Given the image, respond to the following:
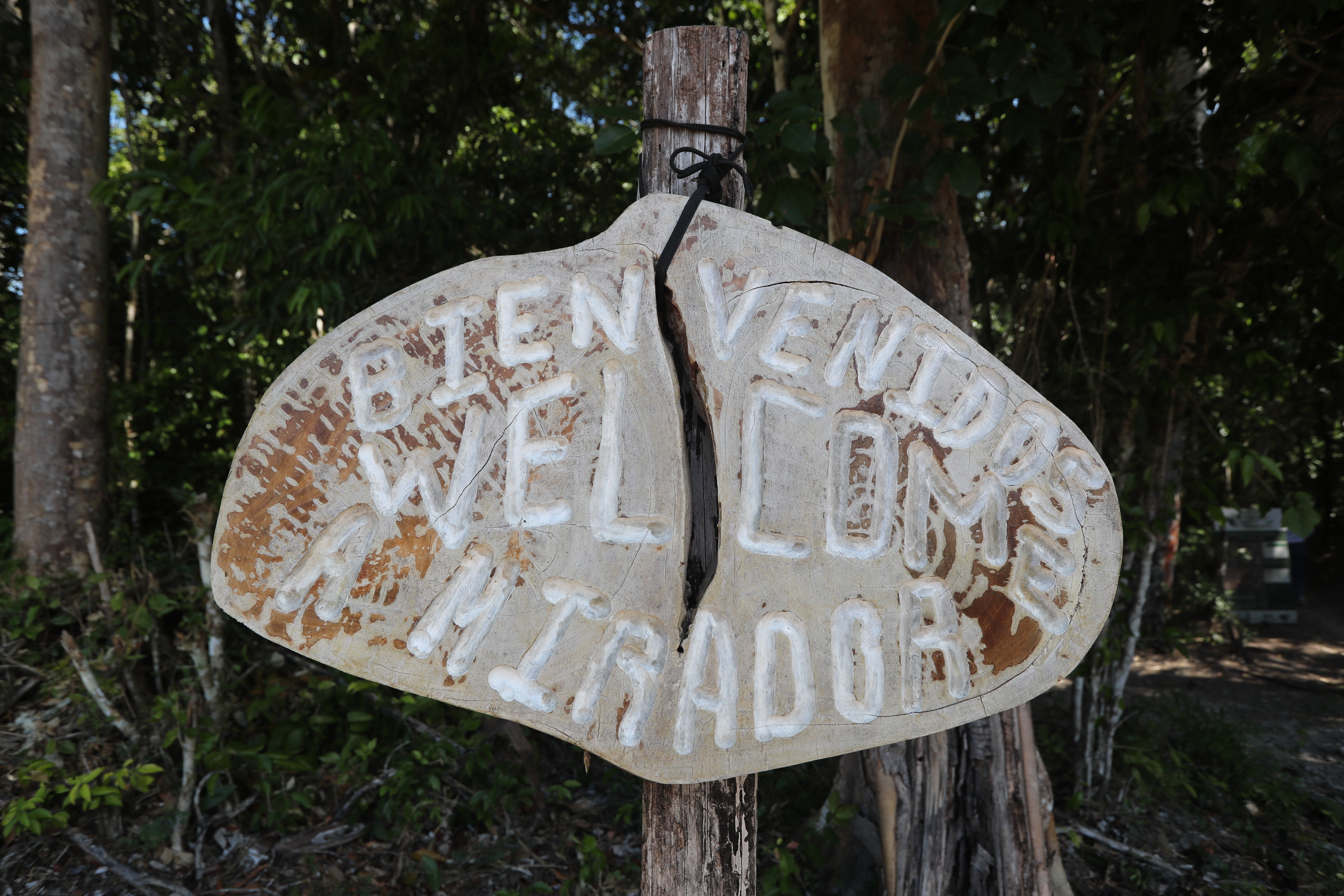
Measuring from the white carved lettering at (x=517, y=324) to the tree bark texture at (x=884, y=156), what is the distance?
1.21 meters

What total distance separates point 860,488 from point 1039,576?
233 mm

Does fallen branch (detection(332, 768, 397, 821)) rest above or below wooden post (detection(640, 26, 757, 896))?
below

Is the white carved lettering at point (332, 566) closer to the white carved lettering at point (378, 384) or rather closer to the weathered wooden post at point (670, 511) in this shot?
the weathered wooden post at point (670, 511)

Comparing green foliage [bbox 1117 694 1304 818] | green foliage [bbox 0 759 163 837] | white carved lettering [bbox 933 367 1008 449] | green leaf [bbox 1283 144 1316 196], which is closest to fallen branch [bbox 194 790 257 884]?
green foliage [bbox 0 759 163 837]

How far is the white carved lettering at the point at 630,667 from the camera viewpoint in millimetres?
883

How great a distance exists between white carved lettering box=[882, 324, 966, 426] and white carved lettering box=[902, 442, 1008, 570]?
38mm

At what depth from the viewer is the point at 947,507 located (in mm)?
906

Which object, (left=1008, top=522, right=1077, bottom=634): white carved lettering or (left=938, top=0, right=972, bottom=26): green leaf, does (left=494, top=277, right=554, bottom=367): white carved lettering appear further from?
(left=938, top=0, right=972, bottom=26): green leaf

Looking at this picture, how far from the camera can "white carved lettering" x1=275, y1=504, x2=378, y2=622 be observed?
89 cm

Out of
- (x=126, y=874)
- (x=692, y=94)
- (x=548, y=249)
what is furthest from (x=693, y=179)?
(x=126, y=874)

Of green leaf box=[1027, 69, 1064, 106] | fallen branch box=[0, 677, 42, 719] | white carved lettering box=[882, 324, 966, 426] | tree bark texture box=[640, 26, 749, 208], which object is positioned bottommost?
fallen branch box=[0, 677, 42, 719]

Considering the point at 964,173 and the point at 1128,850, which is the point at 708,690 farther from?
the point at 1128,850

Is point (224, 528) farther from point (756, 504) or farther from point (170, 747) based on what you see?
point (170, 747)

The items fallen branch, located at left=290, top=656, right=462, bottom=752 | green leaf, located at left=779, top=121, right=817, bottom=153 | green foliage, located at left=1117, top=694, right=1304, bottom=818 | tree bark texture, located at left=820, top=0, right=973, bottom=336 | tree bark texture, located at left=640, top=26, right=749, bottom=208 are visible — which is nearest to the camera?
tree bark texture, located at left=640, top=26, right=749, bottom=208
